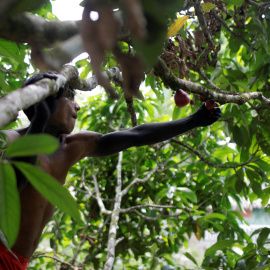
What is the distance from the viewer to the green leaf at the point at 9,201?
0.39m

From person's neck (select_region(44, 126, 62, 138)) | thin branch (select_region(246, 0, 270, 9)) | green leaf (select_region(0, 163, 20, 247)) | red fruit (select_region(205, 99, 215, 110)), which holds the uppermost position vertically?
thin branch (select_region(246, 0, 270, 9))

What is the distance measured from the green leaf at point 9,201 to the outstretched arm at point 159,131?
84 cm

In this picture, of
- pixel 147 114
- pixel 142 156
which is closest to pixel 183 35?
pixel 142 156

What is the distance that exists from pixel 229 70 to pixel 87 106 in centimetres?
114

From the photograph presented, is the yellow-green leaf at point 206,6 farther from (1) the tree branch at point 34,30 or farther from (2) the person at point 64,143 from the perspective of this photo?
(1) the tree branch at point 34,30

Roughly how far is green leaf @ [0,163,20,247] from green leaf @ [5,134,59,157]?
0.07 meters

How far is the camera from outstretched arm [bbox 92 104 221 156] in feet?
4.07

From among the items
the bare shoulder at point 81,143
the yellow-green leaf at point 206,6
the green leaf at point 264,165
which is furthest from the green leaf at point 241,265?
the yellow-green leaf at point 206,6

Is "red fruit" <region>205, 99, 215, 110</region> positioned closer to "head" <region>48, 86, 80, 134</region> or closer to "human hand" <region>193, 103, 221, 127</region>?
"human hand" <region>193, 103, 221, 127</region>

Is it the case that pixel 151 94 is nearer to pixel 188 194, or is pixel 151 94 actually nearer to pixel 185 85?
pixel 188 194

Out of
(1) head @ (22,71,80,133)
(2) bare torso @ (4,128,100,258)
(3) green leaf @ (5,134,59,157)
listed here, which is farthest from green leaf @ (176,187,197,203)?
(3) green leaf @ (5,134,59,157)

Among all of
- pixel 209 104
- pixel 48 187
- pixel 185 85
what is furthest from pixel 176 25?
pixel 48 187

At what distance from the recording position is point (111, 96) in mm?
334

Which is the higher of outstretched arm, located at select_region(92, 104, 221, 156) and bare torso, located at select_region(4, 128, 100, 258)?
outstretched arm, located at select_region(92, 104, 221, 156)
